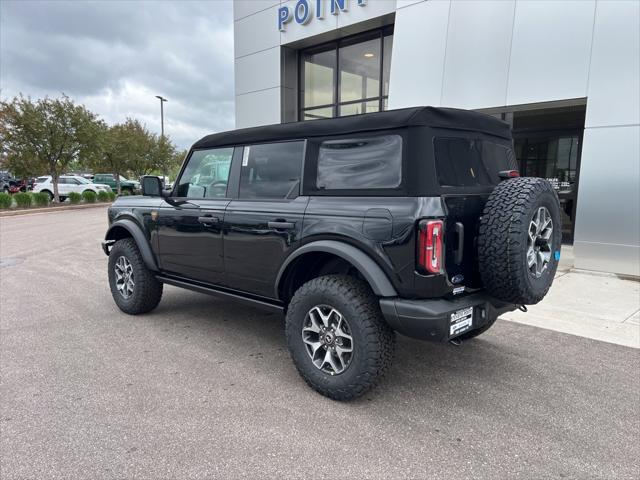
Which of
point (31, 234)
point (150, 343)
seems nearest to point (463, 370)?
point (150, 343)

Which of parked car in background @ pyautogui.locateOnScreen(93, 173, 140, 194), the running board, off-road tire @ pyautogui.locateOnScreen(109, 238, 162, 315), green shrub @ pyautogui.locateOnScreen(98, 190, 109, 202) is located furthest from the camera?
parked car in background @ pyautogui.locateOnScreen(93, 173, 140, 194)

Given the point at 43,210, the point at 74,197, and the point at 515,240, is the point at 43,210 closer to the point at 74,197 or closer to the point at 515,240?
the point at 74,197

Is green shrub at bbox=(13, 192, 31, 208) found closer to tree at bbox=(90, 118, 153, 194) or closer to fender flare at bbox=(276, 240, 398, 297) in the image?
tree at bbox=(90, 118, 153, 194)

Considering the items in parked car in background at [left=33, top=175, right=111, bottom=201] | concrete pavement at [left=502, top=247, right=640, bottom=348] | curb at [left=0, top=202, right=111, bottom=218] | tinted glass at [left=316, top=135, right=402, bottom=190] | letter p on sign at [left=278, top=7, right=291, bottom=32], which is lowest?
curb at [left=0, top=202, right=111, bottom=218]

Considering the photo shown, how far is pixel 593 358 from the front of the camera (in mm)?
3912

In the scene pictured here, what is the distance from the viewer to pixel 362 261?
9.47 feet

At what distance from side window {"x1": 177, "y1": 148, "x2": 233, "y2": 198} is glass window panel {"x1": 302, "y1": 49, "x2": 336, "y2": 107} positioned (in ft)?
32.4

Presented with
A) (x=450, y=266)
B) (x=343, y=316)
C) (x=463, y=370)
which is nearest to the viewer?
(x=450, y=266)

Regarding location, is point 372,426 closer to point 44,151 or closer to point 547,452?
point 547,452

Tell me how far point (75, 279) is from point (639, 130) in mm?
8901

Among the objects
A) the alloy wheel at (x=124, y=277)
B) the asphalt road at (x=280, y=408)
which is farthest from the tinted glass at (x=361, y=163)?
the alloy wheel at (x=124, y=277)

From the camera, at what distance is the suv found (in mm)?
2760

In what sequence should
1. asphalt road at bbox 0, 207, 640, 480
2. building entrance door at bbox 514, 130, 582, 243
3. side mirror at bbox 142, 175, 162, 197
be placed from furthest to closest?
building entrance door at bbox 514, 130, 582, 243 → side mirror at bbox 142, 175, 162, 197 → asphalt road at bbox 0, 207, 640, 480

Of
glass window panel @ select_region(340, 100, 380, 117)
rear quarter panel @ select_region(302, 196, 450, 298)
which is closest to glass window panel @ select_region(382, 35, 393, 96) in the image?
glass window panel @ select_region(340, 100, 380, 117)
